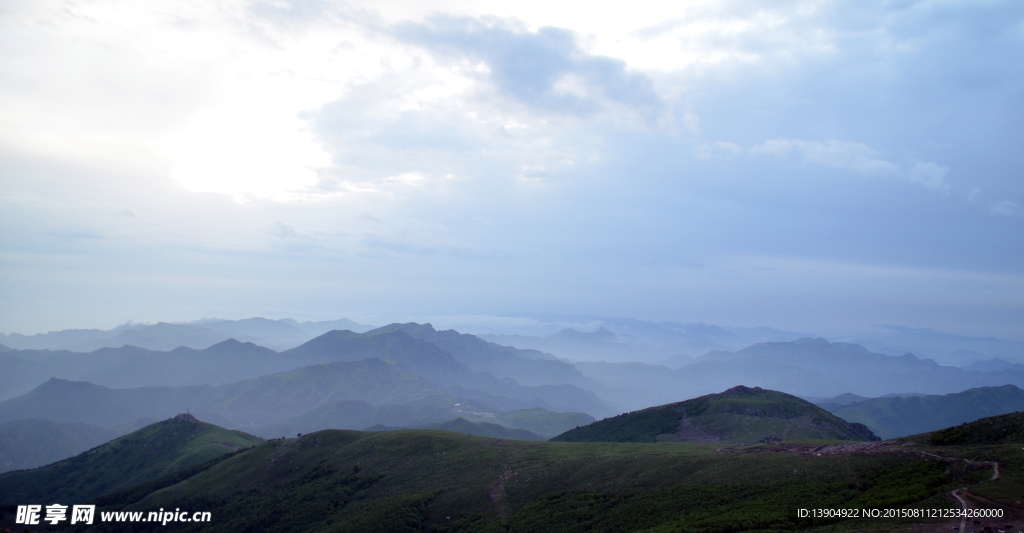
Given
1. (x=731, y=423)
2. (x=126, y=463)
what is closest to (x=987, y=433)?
(x=731, y=423)

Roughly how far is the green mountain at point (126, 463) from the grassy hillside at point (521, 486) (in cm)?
4719

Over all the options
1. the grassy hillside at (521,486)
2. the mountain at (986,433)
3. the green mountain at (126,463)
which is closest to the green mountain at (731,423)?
the grassy hillside at (521,486)

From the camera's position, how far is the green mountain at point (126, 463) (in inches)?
6412

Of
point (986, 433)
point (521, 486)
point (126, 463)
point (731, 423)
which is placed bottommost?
point (126, 463)

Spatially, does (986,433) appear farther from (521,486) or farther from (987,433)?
(521,486)

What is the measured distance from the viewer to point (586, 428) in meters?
176

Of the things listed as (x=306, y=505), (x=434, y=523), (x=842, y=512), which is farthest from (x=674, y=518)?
(x=306, y=505)

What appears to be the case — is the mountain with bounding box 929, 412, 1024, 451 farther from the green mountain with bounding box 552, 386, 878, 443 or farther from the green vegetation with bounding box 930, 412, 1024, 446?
the green mountain with bounding box 552, 386, 878, 443

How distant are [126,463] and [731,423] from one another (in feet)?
710

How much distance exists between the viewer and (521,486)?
78.1m

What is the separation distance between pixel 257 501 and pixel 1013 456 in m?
121

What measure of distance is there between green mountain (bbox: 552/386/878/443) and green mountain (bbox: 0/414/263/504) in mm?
130587

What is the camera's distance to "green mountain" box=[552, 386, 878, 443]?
132375mm

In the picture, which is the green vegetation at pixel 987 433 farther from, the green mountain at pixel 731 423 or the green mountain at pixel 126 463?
the green mountain at pixel 126 463
